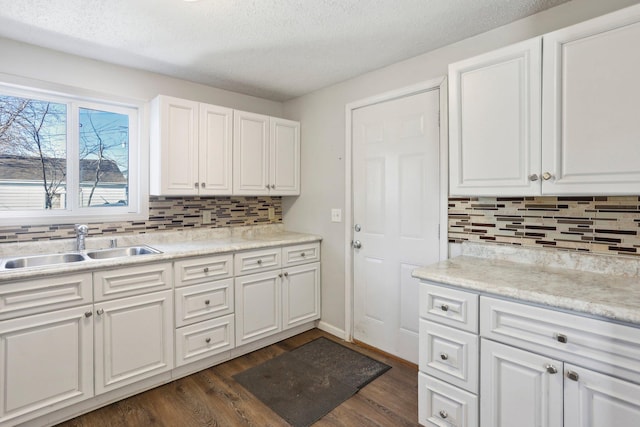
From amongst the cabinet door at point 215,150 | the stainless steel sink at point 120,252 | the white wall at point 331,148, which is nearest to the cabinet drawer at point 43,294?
the stainless steel sink at point 120,252

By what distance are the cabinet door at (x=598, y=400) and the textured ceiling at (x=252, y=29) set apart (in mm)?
1831

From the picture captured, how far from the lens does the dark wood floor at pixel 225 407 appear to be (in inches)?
73.7

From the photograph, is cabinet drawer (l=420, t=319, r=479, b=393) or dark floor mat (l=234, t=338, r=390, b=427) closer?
cabinet drawer (l=420, t=319, r=479, b=393)

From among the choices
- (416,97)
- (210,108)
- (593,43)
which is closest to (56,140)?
(210,108)

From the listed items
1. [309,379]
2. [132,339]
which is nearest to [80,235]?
[132,339]

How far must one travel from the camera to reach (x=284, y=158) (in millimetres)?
3230

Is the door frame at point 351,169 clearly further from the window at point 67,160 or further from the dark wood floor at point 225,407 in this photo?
the window at point 67,160

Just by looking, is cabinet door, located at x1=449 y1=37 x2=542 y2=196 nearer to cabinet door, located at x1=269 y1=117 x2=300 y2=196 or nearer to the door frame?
the door frame

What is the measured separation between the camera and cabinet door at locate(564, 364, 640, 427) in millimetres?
1146

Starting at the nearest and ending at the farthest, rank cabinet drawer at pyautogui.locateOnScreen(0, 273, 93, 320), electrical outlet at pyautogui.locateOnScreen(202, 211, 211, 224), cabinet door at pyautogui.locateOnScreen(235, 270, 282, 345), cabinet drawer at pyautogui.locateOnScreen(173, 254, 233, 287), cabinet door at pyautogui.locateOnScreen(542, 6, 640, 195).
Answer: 1. cabinet door at pyautogui.locateOnScreen(542, 6, 640, 195)
2. cabinet drawer at pyautogui.locateOnScreen(0, 273, 93, 320)
3. cabinet drawer at pyautogui.locateOnScreen(173, 254, 233, 287)
4. cabinet door at pyautogui.locateOnScreen(235, 270, 282, 345)
5. electrical outlet at pyautogui.locateOnScreen(202, 211, 211, 224)

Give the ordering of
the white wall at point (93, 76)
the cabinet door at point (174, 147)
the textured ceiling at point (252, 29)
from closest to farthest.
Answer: the textured ceiling at point (252, 29)
the white wall at point (93, 76)
the cabinet door at point (174, 147)

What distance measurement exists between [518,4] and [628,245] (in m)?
1.37

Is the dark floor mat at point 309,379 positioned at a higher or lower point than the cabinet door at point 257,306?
lower

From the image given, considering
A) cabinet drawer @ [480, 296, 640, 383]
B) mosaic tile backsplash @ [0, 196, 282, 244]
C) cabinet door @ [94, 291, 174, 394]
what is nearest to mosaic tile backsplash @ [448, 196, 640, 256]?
cabinet drawer @ [480, 296, 640, 383]
